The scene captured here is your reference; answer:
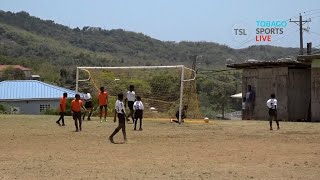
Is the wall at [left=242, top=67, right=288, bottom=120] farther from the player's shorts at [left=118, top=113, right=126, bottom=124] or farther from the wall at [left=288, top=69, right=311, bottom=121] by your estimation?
the player's shorts at [left=118, top=113, right=126, bottom=124]

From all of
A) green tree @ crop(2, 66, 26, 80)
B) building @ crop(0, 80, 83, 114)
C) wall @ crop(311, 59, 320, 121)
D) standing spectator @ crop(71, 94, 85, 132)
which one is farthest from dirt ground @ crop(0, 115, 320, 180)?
green tree @ crop(2, 66, 26, 80)

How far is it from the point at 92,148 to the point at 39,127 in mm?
7649

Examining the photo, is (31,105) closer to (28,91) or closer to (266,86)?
(28,91)

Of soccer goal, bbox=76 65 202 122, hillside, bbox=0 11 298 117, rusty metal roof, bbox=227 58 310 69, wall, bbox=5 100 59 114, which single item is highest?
hillside, bbox=0 11 298 117

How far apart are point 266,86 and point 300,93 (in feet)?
6.55

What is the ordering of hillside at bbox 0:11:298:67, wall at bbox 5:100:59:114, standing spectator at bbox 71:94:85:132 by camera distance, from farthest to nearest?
hillside at bbox 0:11:298:67
wall at bbox 5:100:59:114
standing spectator at bbox 71:94:85:132

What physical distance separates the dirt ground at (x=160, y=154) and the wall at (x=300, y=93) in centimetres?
1109

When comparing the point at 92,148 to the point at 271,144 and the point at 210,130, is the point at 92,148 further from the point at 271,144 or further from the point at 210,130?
the point at 210,130

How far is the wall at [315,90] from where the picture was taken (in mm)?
29953

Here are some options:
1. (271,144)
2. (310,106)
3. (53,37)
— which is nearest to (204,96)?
(310,106)

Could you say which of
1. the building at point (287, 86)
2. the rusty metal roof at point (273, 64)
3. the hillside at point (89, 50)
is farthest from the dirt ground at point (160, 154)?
the hillside at point (89, 50)

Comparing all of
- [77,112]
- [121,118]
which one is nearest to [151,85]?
[77,112]

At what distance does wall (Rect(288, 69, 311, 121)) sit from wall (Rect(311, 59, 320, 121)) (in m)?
1.90

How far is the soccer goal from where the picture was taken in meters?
28.0
